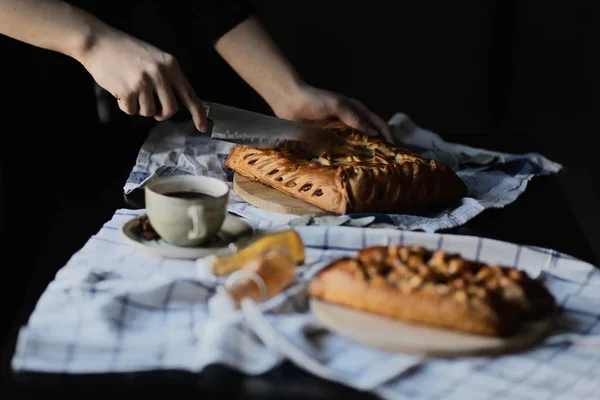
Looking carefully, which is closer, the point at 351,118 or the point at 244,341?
the point at 244,341

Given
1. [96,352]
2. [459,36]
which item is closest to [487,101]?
[459,36]

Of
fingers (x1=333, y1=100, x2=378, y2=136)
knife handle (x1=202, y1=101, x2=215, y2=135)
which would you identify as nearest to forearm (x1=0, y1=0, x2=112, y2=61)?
knife handle (x1=202, y1=101, x2=215, y2=135)

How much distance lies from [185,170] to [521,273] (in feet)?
2.81

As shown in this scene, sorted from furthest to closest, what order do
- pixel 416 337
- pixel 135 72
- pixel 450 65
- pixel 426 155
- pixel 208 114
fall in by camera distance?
pixel 450 65 → pixel 426 155 → pixel 208 114 → pixel 135 72 → pixel 416 337

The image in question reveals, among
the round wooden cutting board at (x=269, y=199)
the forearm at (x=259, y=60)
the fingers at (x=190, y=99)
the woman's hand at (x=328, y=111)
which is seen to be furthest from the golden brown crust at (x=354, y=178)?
the forearm at (x=259, y=60)

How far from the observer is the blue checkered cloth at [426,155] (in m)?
1.34

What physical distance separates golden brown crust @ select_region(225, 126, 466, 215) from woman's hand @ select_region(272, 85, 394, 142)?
24 cm

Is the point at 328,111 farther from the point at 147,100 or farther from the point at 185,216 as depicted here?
the point at 185,216

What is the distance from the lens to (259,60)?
1.89 m

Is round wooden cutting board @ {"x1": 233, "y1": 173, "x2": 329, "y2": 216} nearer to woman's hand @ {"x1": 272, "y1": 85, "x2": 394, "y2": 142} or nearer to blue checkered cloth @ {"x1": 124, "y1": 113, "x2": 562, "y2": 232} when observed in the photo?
blue checkered cloth @ {"x1": 124, "y1": 113, "x2": 562, "y2": 232}

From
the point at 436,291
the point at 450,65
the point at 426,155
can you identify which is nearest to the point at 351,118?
the point at 426,155

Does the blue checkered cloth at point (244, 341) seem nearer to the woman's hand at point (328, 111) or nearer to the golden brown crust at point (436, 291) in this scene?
the golden brown crust at point (436, 291)

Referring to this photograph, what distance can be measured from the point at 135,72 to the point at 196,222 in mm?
410

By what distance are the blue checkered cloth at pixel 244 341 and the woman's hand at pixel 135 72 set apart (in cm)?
40
